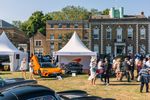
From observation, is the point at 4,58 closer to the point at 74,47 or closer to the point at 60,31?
the point at 74,47

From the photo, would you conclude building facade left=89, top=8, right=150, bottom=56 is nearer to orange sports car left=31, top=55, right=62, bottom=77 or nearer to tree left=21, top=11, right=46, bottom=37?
tree left=21, top=11, right=46, bottom=37

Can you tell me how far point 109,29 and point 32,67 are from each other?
147 ft

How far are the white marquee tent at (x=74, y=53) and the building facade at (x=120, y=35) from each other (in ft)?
113

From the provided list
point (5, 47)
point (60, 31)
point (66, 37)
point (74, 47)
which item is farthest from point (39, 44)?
point (74, 47)

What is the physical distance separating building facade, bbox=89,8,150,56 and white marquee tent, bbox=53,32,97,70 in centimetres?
3444

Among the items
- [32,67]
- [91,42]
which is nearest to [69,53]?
[32,67]

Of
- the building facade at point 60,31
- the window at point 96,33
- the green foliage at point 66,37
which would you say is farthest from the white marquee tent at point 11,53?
the building facade at point 60,31

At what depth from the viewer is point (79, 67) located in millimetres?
34562

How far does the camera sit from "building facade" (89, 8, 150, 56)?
235ft

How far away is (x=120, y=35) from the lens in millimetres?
71812

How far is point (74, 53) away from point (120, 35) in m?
38.5

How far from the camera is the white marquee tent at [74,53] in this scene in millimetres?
34438

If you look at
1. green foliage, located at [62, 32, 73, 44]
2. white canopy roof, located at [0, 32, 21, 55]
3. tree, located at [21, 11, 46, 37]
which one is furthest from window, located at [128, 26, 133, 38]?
white canopy roof, located at [0, 32, 21, 55]

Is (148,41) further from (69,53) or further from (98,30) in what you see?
(69,53)
